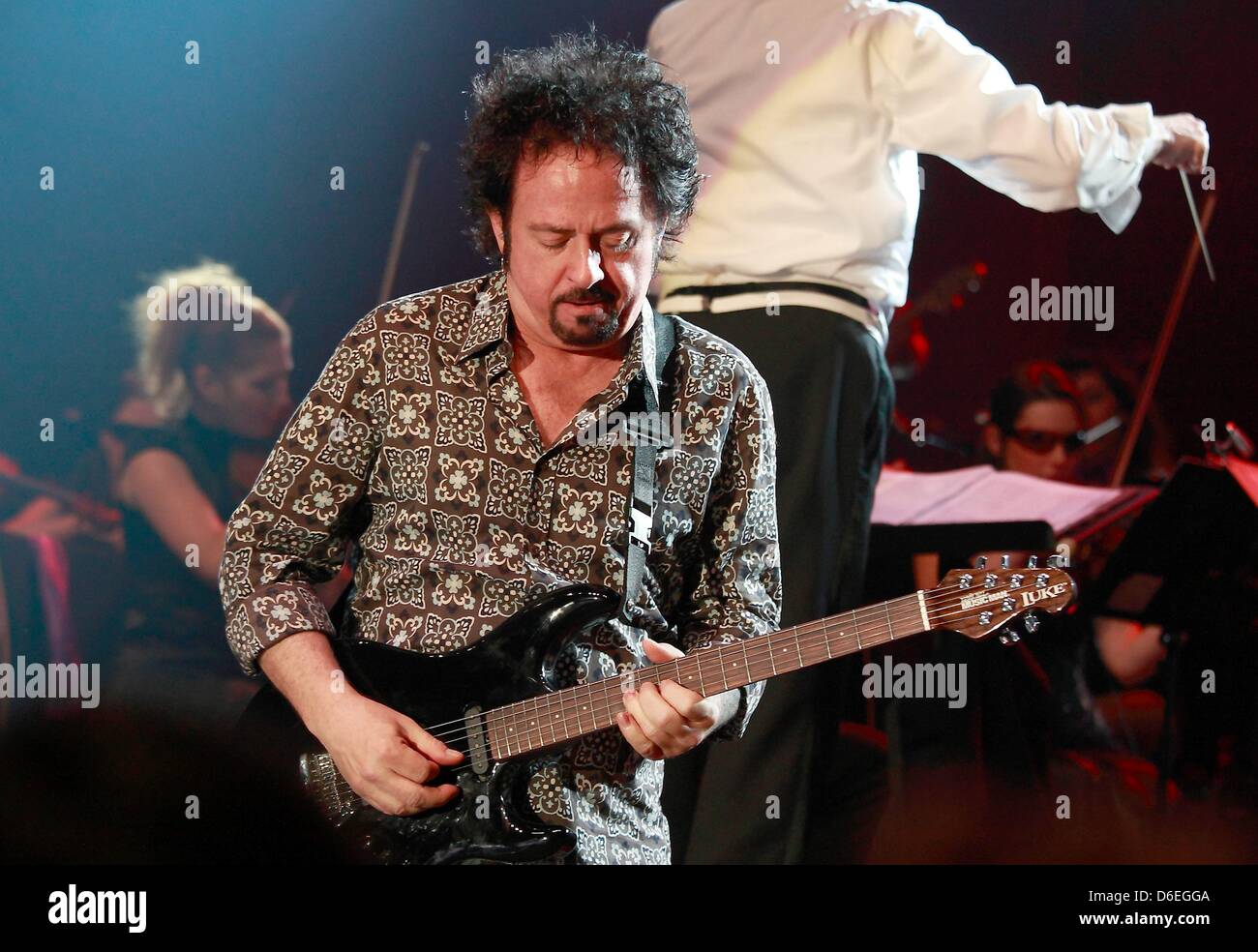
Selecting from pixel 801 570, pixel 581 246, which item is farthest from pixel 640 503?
pixel 801 570

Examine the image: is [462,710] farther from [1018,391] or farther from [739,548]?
[1018,391]

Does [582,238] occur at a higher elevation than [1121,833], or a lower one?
higher

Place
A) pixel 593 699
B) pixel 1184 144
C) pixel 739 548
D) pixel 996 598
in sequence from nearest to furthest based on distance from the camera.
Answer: pixel 996 598
pixel 593 699
pixel 739 548
pixel 1184 144

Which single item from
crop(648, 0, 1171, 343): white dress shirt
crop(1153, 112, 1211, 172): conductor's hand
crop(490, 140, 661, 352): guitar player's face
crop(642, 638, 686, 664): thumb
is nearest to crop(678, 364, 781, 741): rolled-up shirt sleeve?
crop(642, 638, 686, 664): thumb

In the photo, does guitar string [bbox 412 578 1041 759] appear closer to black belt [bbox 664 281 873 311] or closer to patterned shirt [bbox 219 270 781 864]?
patterned shirt [bbox 219 270 781 864]

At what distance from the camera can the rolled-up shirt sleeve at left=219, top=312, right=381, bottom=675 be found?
2.02 metres

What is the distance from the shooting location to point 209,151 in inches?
131

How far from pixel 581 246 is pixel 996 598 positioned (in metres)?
0.82

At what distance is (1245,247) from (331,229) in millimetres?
2287

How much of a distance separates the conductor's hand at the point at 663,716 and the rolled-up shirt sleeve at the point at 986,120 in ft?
5.36

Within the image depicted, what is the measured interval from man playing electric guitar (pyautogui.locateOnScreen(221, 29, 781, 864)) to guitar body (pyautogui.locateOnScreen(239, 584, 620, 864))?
0.03 metres

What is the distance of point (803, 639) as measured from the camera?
196 cm
